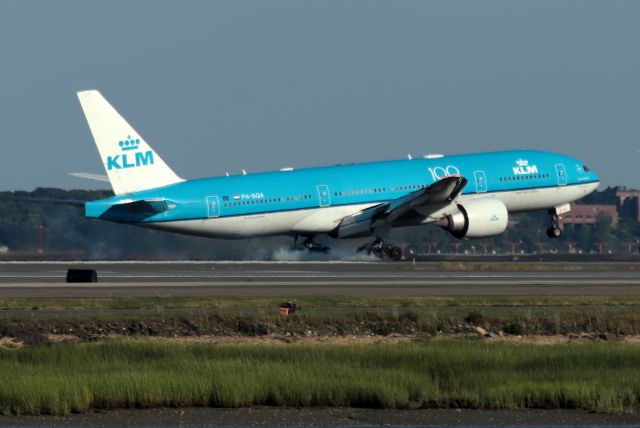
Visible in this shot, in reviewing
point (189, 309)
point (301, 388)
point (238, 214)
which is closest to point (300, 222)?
point (238, 214)

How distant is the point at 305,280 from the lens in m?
59.5

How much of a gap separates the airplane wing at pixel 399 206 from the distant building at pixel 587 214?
48.6 metres

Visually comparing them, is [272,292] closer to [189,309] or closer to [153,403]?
[189,309]

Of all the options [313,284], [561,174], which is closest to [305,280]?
[313,284]

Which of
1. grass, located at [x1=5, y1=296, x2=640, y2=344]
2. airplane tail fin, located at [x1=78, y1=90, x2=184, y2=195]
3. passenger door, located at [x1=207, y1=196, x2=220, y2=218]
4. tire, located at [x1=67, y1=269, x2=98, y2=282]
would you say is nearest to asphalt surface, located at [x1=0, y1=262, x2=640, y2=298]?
tire, located at [x1=67, y1=269, x2=98, y2=282]

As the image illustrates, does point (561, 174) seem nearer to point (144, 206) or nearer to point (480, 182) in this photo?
point (480, 182)

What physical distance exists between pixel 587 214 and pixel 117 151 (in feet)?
211

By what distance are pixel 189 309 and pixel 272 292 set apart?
27.7ft

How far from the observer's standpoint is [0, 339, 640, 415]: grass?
96.8 ft

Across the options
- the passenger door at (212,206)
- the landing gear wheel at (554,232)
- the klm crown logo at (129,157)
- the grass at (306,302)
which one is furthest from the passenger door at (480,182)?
the grass at (306,302)

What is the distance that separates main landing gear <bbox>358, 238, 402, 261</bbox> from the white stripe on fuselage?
2536mm

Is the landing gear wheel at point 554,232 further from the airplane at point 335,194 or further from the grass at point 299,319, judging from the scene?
the grass at point 299,319

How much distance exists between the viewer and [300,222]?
74062mm

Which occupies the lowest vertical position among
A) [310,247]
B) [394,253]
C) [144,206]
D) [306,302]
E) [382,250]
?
[306,302]
